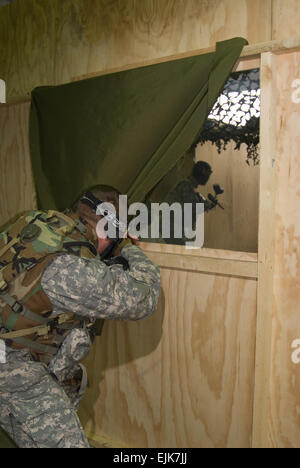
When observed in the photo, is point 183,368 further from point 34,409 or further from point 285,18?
point 285,18

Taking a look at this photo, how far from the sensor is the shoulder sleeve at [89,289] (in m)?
1.37

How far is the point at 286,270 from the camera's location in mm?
1562

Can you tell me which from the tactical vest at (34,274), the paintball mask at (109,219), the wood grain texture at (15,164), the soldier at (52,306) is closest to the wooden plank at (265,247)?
the soldier at (52,306)

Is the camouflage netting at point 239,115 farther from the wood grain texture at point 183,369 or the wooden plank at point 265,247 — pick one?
the wood grain texture at point 183,369

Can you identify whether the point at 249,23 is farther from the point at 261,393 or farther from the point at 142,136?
the point at 261,393

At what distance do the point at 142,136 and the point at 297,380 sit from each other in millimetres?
1054

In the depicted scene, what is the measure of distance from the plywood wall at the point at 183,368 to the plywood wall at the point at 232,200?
76mm

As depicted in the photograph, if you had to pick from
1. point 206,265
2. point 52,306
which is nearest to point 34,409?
point 52,306

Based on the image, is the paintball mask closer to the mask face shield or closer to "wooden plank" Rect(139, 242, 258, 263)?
the mask face shield

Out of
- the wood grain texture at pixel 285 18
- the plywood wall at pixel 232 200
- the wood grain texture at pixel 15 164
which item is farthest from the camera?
the wood grain texture at pixel 15 164

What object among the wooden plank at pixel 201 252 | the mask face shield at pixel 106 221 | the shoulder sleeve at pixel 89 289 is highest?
the mask face shield at pixel 106 221

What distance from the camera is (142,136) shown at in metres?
1.66

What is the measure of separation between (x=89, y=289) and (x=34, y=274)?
0.61 ft
